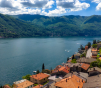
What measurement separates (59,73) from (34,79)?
11663 mm

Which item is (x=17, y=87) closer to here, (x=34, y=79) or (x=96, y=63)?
(x=34, y=79)

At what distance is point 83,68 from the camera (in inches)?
1919

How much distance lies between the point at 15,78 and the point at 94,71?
1608 inches

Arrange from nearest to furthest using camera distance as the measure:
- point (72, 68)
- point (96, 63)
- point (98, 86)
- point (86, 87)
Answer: point (98, 86) → point (86, 87) → point (96, 63) → point (72, 68)

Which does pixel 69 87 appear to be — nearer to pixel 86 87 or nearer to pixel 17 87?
pixel 86 87

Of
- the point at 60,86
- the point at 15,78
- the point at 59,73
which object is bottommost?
the point at 15,78

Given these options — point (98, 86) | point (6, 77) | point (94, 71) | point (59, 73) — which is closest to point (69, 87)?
point (98, 86)

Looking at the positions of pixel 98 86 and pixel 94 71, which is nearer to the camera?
pixel 98 86

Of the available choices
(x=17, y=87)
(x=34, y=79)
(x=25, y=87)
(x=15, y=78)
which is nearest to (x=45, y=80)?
(x=34, y=79)

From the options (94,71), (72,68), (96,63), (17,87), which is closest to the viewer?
(94,71)

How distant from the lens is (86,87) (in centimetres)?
2509

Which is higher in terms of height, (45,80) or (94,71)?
(94,71)

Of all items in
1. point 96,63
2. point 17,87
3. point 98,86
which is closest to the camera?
point 98,86

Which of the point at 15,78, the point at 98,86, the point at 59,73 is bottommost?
the point at 15,78
